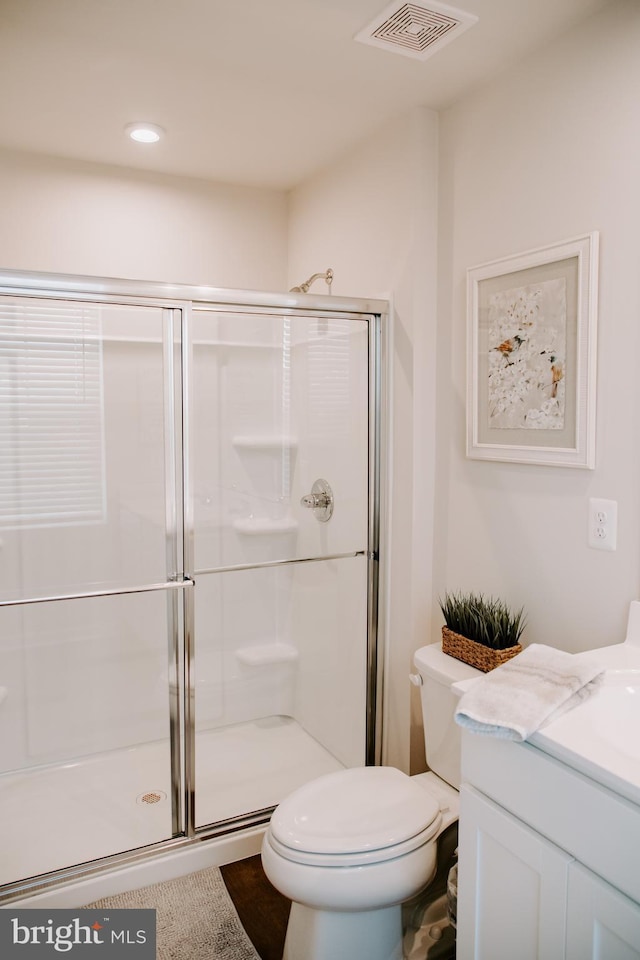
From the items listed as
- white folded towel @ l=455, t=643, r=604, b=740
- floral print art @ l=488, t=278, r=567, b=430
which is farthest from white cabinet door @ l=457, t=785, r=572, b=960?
floral print art @ l=488, t=278, r=567, b=430

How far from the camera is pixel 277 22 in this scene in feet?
5.65

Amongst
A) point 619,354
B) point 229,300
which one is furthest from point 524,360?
point 229,300

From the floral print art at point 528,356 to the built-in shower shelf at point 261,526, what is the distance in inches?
30.4

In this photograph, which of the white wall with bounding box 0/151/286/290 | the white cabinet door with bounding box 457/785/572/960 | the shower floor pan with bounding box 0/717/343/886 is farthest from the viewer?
the white wall with bounding box 0/151/286/290

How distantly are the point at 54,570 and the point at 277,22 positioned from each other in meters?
1.65

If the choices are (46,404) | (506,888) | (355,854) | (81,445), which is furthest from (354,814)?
(46,404)

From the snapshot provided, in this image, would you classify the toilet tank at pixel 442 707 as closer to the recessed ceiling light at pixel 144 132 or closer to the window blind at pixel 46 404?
the window blind at pixel 46 404

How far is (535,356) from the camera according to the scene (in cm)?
188

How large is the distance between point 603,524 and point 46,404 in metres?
1.57

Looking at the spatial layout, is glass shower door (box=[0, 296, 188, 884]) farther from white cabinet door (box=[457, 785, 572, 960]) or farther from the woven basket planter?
white cabinet door (box=[457, 785, 572, 960])

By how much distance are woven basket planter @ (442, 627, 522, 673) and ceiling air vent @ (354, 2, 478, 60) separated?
5.25 feet

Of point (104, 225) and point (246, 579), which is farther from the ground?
point (104, 225)

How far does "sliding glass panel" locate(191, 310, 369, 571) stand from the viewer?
7.07 ft

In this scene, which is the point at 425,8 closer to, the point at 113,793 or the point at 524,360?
the point at 524,360
